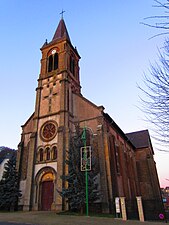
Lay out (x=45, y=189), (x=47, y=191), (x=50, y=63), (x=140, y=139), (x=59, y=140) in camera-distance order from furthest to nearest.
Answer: (x=140, y=139) < (x=50, y=63) < (x=59, y=140) < (x=45, y=189) < (x=47, y=191)

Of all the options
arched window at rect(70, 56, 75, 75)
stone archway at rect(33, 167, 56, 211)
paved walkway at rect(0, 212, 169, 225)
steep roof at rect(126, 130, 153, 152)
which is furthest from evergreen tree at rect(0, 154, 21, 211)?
steep roof at rect(126, 130, 153, 152)

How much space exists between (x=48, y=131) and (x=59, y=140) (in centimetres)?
275

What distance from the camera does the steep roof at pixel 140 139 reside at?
38.1m

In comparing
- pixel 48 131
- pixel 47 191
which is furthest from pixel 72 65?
pixel 47 191

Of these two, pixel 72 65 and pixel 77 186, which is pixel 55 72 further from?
pixel 77 186

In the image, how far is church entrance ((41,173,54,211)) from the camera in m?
19.3

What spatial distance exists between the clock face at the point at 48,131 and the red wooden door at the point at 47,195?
4.77 meters

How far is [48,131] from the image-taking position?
74.6ft

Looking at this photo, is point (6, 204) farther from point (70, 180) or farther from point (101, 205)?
point (101, 205)

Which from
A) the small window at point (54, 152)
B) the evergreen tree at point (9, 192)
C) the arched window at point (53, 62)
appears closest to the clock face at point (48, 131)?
the small window at point (54, 152)

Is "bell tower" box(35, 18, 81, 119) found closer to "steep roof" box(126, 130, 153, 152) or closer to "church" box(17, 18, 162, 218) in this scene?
"church" box(17, 18, 162, 218)

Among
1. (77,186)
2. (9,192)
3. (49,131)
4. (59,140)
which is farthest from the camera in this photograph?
(49,131)

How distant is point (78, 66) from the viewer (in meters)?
31.8

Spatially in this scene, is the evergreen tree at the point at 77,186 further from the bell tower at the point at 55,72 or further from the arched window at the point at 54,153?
the bell tower at the point at 55,72
